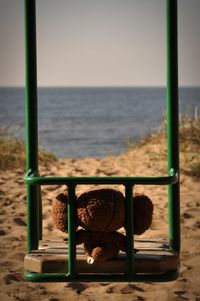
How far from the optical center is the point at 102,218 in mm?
2482

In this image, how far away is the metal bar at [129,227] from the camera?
2.48m

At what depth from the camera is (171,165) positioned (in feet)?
8.77

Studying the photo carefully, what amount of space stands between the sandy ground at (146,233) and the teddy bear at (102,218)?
4.55 feet

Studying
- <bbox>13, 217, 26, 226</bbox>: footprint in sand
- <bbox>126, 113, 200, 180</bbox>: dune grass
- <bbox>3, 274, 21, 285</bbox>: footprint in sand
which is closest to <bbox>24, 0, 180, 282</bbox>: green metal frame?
<bbox>3, 274, 21, 285</bbox>: footprint in sand

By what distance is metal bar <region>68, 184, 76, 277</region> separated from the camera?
2.48 metres

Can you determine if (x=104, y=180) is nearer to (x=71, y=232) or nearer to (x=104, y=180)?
(x=104, y=180)

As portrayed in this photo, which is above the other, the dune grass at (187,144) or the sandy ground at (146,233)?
the dune grass at (187,144)

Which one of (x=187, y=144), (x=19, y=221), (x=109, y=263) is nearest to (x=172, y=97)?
(x=109, y=263)

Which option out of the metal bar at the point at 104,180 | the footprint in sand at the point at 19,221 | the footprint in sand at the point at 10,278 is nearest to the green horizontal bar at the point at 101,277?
the metal bar at the point at 104,180

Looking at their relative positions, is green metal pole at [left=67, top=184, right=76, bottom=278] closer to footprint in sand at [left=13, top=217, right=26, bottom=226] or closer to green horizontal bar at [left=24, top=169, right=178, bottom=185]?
green horizontal bar at [left=24, top=169, right=178, bottom=185]

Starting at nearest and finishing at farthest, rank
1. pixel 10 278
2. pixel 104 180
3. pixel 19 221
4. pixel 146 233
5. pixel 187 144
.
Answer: pixel 104 180
pixel 10 278
pixel 146 233
pixel 19 221
pixel 187 144

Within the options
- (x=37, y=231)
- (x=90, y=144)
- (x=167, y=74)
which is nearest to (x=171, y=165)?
(x=167, y=74)

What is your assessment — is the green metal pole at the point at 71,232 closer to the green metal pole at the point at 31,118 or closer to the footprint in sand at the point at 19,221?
the green metal pole at the point at 31,118

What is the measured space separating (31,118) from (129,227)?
23.8 inches
